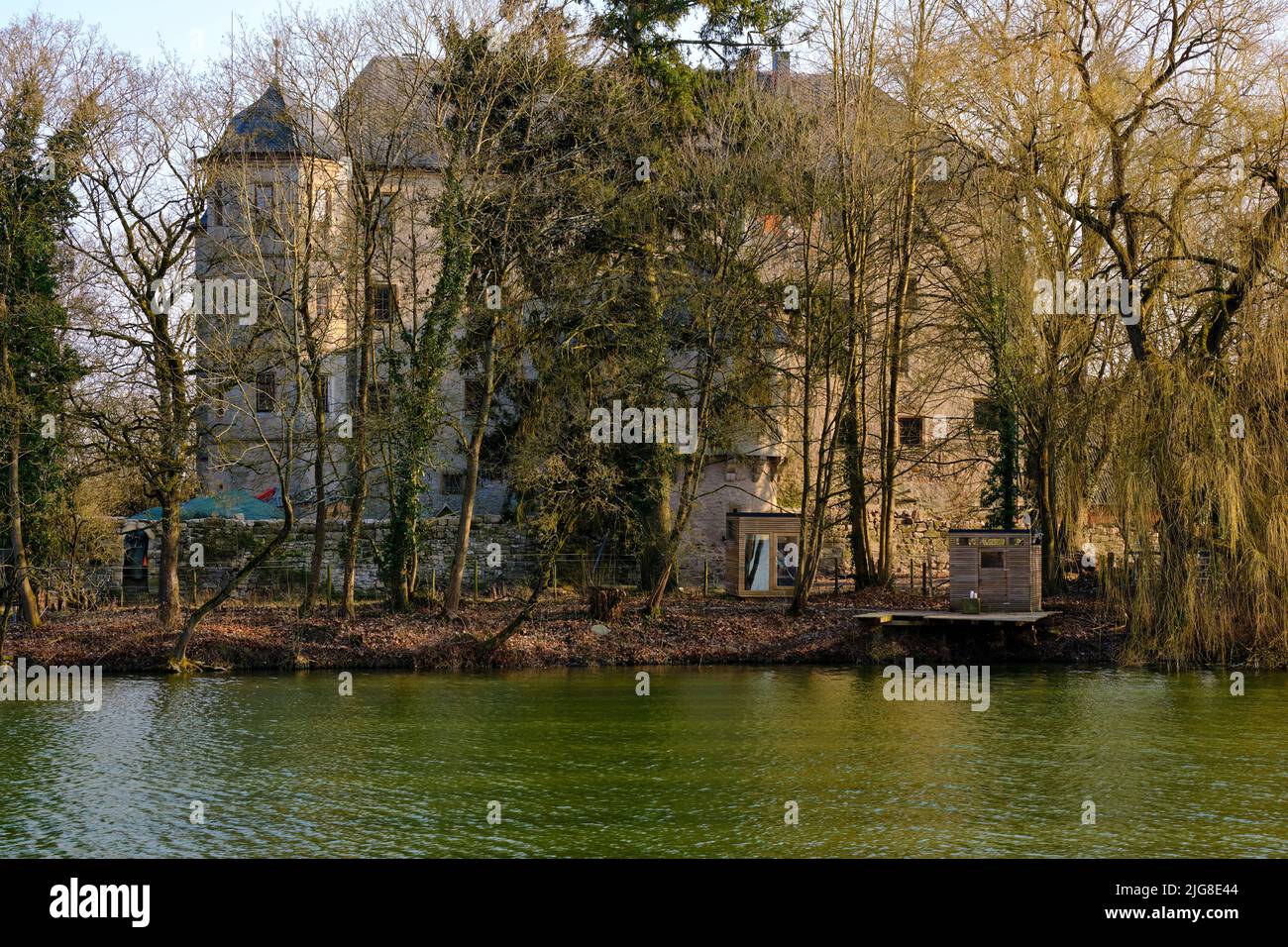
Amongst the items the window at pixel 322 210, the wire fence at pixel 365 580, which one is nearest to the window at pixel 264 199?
the window at pixel 322 210

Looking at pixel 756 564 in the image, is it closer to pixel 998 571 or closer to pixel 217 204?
pixel 998 571

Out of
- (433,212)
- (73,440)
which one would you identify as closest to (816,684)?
(433,212)

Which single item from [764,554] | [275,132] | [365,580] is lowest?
[365,580]

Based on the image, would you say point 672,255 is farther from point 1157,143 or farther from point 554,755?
point 554,755

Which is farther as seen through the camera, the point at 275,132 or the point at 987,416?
the point at 987,416

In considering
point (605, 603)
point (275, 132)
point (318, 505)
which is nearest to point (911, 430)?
point (605, 603)

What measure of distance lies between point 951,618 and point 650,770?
11639mm

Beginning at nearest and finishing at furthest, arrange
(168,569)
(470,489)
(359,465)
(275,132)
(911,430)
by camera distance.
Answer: (168,569)
(275,132)
(359,465)
(470,489)
(911,430)

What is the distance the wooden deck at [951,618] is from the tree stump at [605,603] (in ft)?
16.5

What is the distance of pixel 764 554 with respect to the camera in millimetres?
33031

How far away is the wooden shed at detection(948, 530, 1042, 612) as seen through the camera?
28.6 m

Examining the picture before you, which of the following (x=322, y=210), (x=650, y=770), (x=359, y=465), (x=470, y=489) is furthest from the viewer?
(x=322, y=210)

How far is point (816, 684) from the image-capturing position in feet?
82.2

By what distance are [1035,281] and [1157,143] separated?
3284 mm
